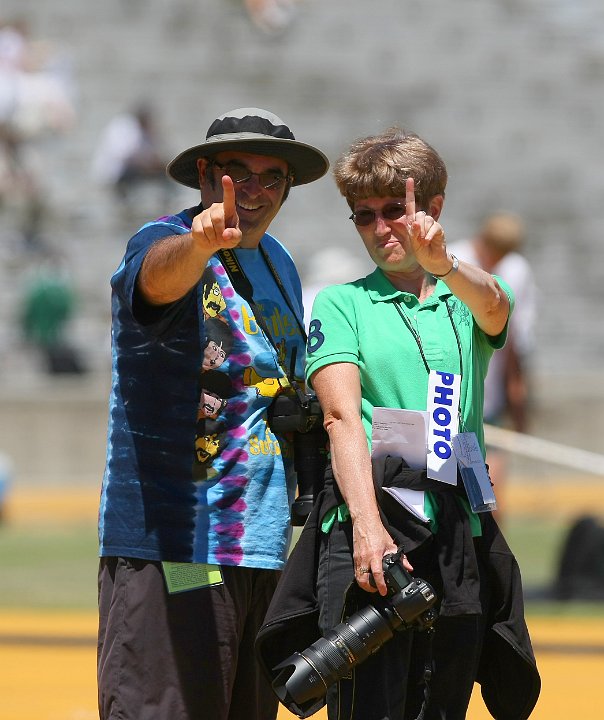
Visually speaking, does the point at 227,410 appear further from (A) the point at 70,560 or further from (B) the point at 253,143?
(A) the point at 70,560

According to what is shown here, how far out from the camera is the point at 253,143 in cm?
361

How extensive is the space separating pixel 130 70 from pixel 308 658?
20.5m

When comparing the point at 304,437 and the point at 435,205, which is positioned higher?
the point at 435,205

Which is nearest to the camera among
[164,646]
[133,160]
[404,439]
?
[404,439]

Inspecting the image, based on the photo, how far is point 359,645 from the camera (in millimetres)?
3295

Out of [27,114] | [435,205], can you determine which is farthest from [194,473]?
[27,114]

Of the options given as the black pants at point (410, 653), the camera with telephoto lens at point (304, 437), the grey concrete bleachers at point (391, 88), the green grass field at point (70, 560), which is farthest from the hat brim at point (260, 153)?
the grey concrete bleachers at point (391, 88)

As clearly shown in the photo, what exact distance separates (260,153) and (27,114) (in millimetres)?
18052

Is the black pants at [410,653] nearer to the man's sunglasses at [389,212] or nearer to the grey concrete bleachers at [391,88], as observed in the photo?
the man's sunglasses at [389,212]

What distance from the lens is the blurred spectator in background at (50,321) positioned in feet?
55.0

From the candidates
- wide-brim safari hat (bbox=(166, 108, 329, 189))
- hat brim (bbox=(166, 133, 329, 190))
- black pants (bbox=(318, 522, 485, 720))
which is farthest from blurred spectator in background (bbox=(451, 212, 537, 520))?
black pants (bbox=(318, 522, 485, 720))

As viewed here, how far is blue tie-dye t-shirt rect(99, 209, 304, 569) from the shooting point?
360cm

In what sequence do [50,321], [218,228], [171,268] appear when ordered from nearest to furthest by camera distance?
[218,228] < [171,268] < [50,321]

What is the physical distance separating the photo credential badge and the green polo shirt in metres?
0.02
